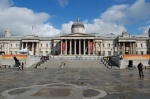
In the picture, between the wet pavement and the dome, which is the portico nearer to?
the dome

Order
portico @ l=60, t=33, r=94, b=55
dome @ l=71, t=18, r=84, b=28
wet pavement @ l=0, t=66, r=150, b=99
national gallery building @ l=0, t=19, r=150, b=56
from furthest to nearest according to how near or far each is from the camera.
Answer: dome @ l=71, t=18, r=84, b=28 → national gallery building @ l=0, t=19, r=150, b=56 → portico @ l=60, t=33, r=94, b=55 → wet pavement @ l=0, t=66, r=150, b=99

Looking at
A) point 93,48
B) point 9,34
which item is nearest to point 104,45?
point 93,48

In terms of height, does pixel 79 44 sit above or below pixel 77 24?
below

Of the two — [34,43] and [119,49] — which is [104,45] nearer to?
[119,49]

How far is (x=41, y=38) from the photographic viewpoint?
4712 inches

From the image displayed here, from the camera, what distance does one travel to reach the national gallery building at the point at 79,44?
346ft

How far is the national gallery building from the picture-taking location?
105 meters

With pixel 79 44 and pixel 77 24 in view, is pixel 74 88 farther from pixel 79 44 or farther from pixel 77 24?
pixel 77 24

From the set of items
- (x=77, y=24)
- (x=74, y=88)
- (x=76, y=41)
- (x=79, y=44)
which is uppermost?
(x=77, y=24)

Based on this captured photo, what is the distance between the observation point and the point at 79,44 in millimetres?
105125

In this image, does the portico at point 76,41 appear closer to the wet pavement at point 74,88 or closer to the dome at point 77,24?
the dome at point 77,24

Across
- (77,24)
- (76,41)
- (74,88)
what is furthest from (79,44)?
(74,88)

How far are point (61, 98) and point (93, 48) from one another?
94140 millimetres

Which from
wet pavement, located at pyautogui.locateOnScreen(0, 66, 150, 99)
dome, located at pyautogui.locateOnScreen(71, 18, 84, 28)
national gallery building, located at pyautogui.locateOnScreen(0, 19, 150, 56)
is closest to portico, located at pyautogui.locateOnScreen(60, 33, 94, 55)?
national gallery building, located at pyautogui.locateOnScreen(0, 19, 150, 56)
